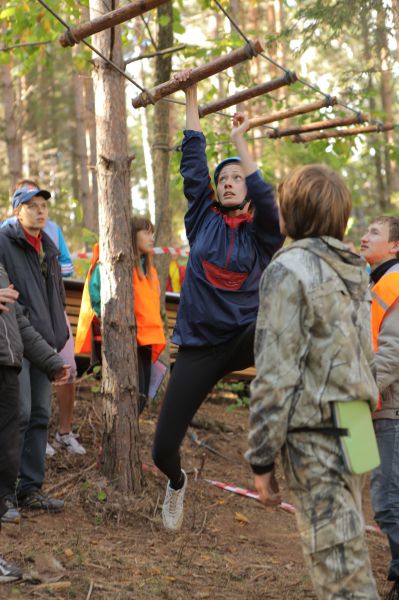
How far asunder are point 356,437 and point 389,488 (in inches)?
77.9

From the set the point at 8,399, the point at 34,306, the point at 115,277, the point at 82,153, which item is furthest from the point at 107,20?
the point at 82,153

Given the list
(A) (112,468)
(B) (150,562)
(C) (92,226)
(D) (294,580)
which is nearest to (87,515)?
(A) (112,468)

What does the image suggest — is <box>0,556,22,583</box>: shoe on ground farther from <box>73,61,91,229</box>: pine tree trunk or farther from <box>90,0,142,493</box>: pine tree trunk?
<box>73,61,91,229</box>: pine tree trunk

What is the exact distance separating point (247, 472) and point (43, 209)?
141 inches

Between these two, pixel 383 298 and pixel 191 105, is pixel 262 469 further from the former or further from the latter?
pixel 191 105

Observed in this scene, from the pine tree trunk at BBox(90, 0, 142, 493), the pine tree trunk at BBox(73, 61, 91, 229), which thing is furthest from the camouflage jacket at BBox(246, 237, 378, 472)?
the pine tree trunk at BBox(73, 61, 91, 229)

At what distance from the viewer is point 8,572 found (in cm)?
443

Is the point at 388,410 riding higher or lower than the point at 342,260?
lower

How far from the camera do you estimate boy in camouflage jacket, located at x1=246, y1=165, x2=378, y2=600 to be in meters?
3.05

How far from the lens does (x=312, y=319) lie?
307 centimetres

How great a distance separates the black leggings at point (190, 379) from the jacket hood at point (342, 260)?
5.38 feet

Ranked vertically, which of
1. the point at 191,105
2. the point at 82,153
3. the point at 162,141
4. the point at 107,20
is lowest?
the point at 191,105

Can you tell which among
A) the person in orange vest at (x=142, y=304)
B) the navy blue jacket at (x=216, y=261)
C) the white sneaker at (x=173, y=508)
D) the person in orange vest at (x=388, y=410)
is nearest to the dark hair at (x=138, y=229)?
the person in orange vest at (x=142, y=304)

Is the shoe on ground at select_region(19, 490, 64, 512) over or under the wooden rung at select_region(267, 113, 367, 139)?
under
